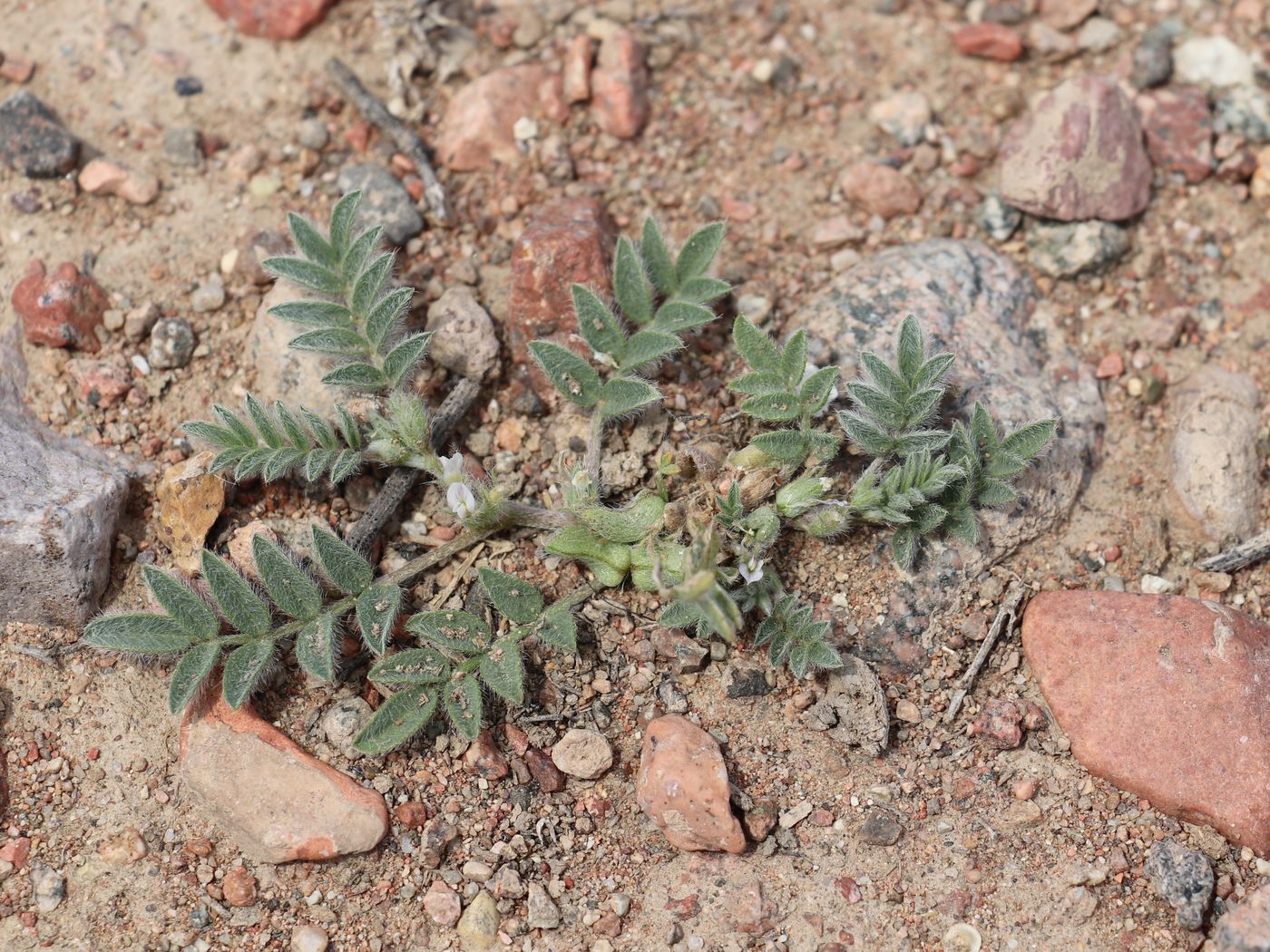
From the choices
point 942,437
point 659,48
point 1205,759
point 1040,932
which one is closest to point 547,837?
point 1040,932

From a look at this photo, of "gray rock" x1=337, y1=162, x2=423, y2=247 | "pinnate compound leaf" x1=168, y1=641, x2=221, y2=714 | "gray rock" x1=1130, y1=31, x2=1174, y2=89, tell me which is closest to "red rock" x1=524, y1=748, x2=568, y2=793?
"pinnate compound leaf" x1=168, y1=641, x2=221, y2=714

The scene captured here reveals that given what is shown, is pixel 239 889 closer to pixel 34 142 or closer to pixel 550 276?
pixel 550 276

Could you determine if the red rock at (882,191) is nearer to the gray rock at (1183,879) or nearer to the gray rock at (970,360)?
the gray rock at (970,360)

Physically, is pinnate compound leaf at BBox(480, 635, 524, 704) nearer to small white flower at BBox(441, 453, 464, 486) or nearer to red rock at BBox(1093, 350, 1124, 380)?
small white flower at BBox(441, 453, 464, 486)

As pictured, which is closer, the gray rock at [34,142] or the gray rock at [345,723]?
the gray rock at [345,723]

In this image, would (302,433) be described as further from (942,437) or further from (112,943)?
(942,437)

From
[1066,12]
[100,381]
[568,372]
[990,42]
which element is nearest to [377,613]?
[568,372]

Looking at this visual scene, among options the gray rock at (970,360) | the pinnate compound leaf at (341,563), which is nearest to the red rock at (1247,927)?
the gray rock at (970,360)
